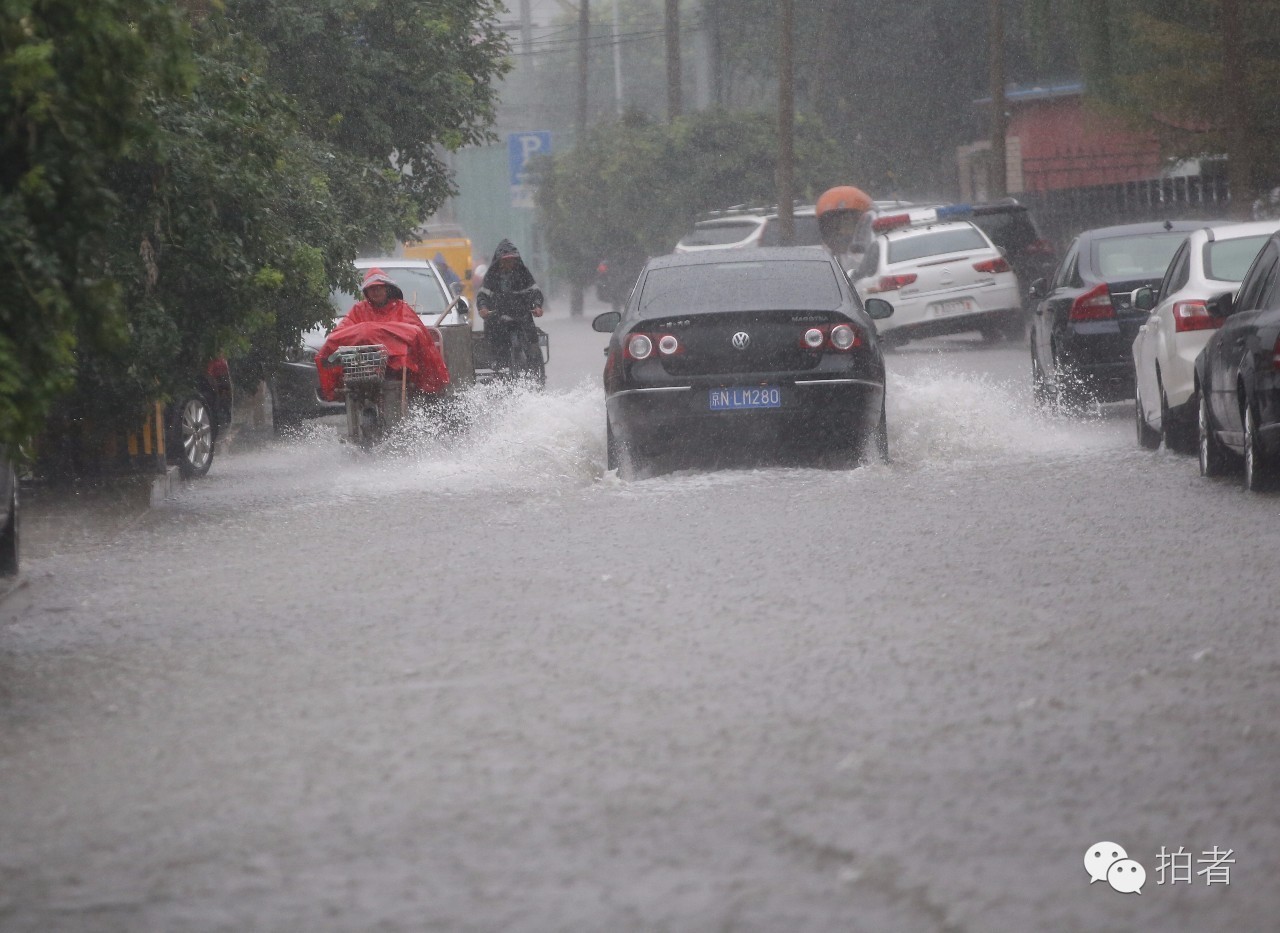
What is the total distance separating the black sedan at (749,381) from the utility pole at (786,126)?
27710 millimetres

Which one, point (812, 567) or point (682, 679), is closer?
point (682, 679)

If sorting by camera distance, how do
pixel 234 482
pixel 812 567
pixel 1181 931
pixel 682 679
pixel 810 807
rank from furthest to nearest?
pixel 234 482
pixel 812 567
pixel 682 679
pixel 810 807
pixel 1181 931

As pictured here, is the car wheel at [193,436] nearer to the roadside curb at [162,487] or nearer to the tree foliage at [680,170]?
the roadside curb at [162,487]

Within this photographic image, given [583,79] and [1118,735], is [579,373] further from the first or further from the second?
[583,79]

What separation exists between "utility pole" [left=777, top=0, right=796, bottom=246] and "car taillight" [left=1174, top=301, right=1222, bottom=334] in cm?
2724

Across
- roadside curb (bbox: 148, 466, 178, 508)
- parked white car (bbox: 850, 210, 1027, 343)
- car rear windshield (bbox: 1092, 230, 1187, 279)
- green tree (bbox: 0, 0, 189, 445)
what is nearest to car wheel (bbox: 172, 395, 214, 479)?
roadside curb (bbox: 148, 466, 178, 508)

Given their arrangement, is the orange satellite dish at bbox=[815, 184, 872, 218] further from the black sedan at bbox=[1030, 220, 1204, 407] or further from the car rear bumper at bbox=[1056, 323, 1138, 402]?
the car rear bumper at bbox=[1056, 323, 1138, 402]

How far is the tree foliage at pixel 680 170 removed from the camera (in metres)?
54.5

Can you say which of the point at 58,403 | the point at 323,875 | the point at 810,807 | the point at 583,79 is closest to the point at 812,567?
the point at 810,807

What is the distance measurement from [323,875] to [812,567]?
193 inches

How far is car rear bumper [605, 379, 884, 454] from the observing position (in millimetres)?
13227

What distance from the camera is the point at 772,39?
201 ft

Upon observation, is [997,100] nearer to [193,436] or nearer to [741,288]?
[193,436]

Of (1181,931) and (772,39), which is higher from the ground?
(772,39)
